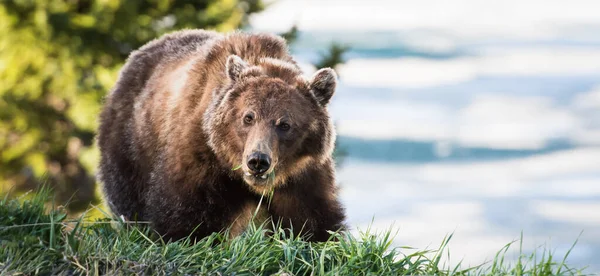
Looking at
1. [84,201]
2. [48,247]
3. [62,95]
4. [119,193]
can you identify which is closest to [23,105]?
[62,95]

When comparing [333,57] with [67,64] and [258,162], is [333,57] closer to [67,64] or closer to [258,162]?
[67,64]

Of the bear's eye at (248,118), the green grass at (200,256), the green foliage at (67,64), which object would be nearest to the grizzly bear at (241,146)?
the bear's eye at (248,118)

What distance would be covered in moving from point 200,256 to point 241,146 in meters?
1.30

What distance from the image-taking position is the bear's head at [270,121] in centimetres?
518

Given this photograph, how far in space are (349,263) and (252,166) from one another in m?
1.15

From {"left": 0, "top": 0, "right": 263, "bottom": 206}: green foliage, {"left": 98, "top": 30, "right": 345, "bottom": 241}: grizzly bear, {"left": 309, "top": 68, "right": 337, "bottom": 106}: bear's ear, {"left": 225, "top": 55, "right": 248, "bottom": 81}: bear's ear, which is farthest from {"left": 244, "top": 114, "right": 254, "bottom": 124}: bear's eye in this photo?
{"left": 0, "top": 0, "right": 263, "bottom": 206}: green foliage

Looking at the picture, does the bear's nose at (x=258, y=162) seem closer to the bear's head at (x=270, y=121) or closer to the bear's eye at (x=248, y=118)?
the bear's head at (x=270, y=121)

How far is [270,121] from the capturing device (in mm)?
5230

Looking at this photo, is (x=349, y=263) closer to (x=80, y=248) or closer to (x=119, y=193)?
(x=80, y=248)

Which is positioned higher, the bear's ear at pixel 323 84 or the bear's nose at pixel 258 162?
the bear's ear at pixel 323 84

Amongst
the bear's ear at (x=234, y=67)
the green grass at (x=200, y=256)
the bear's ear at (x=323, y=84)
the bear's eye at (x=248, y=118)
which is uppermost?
the bear's ear at (x=323, y=84)

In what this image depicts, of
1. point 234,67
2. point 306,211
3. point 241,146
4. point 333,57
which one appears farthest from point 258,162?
point 333,57

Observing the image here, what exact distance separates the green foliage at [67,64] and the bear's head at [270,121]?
7.07 m

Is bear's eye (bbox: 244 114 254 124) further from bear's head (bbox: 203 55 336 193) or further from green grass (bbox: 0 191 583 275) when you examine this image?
green grass (bbox: 0 191 583 275)
